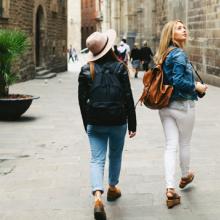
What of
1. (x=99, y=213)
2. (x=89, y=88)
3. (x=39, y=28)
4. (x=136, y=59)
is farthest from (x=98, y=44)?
(x=39, y=28)

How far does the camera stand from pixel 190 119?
5.58 m

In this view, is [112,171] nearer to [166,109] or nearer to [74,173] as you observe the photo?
[166,109]

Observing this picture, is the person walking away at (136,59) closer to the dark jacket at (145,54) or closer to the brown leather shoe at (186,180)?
the dark jacket at (145,54)

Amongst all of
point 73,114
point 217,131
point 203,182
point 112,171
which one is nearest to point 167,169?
point 112,171

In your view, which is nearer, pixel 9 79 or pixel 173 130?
pixel 173 130

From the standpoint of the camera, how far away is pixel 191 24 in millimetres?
24828

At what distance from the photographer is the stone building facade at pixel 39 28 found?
21.4 meters

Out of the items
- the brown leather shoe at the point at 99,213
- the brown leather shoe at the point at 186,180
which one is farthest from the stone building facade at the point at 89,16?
the brown leather shoe at the point at 99,213

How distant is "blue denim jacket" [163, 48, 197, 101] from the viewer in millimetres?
5375

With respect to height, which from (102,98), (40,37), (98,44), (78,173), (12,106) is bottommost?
(78,173)

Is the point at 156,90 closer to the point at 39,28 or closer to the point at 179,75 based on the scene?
the point at 179,75

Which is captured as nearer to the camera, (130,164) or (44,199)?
(44,199)

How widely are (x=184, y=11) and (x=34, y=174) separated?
65.4ft

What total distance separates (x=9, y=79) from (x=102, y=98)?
6.86 m
